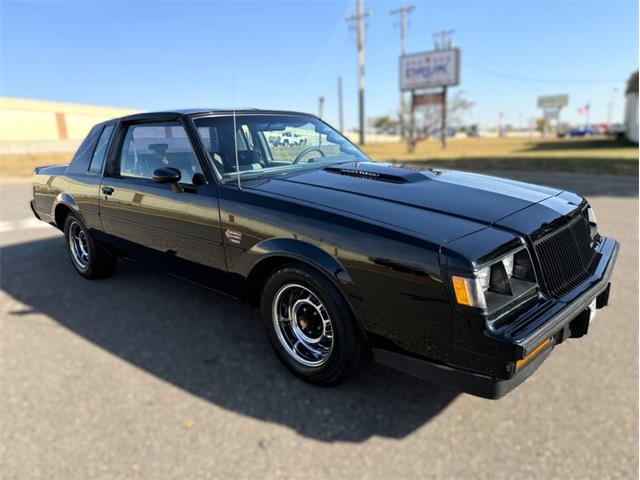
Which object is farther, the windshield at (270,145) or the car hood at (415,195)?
the windshield at (270,145)

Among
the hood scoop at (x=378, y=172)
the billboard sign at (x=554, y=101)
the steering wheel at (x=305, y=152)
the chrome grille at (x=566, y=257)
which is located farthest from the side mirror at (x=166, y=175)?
the billboard sign at (x=554, y=101)

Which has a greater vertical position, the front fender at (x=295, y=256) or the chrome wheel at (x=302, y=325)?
the front fender at (x=295, y=256)

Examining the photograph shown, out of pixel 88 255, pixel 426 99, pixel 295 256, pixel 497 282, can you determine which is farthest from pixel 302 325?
pixel 426 99

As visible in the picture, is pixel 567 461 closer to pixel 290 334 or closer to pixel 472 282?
pixel 472 282

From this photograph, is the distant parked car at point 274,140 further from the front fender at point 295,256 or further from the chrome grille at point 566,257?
the chrome grille at point 566,257

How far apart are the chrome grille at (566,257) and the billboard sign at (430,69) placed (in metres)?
38.1

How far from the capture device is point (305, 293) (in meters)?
2.70

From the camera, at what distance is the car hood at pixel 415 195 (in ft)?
7.78

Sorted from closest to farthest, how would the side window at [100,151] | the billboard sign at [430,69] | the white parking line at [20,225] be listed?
the side window at [100,151]
the white parking line at [20,225]
the billboard sign at [430,69]

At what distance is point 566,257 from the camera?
101 inches

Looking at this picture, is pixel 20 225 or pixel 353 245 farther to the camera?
pixel 20 225

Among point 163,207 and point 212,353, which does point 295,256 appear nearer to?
point 212,353

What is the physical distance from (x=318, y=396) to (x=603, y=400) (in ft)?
5.27

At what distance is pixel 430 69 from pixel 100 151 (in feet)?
126
